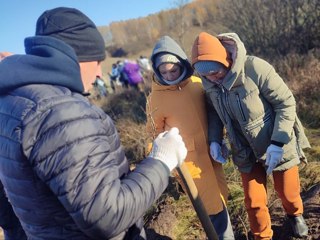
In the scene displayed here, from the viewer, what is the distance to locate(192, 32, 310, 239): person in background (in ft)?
7.63

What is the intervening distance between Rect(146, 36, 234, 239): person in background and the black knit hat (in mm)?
1146

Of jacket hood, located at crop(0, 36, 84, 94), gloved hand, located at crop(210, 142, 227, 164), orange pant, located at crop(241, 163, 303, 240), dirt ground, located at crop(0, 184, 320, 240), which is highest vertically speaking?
jacket hood, located at crop(0, 36, 84, 94)

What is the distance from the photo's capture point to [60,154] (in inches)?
47.3

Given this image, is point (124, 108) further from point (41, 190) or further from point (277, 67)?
point (41, 190)

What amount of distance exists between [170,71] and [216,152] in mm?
676

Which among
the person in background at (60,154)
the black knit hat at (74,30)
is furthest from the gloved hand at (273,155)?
the black knit hat at (74,30)

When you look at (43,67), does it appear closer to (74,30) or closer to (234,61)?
(74,30)

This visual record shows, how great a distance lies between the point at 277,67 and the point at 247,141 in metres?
5.55

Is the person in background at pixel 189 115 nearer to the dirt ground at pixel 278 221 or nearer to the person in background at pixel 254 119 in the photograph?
the person in background at pixel 254 119

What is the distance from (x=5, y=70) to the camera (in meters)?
1.28

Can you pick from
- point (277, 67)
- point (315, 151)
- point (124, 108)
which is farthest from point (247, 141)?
point (124, 108)

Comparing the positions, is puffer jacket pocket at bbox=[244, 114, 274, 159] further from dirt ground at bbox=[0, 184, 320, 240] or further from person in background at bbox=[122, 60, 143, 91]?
person in background at bbox=[122, 60, 143, 91]

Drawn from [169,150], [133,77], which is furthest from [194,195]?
[133,77]

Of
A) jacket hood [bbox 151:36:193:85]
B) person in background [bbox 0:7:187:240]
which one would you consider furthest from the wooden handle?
jacket hood [bbox 151:36:193:85]
